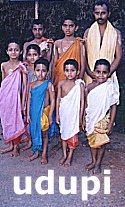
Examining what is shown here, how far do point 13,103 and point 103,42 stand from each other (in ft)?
3.94

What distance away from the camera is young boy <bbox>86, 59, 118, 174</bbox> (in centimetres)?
498

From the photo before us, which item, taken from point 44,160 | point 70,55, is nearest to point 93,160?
point 44,160

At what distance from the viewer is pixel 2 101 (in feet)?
18.3

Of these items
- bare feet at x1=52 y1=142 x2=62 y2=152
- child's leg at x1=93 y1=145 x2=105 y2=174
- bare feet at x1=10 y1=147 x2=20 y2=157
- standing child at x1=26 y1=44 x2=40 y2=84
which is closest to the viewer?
child's leg at x1=93 y1=145 x2=105 y2=174

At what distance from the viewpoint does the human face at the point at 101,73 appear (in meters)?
4.97

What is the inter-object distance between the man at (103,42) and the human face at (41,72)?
56cm

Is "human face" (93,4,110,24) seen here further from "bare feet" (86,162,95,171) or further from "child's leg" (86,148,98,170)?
"bare feet" (86,162,95,171)

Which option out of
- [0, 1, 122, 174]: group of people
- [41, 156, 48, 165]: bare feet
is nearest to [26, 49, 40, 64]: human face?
[0, 1, 122, 174]: group of people

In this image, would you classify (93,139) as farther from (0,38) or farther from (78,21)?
(0,38)

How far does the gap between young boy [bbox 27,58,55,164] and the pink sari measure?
0.19 metres

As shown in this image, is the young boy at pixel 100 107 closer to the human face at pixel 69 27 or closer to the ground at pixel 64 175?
the ground at pixel 64 175

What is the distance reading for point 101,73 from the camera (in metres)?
4.99

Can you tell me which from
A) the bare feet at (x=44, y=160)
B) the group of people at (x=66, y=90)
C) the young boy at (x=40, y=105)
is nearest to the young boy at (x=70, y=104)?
the group of people at (x=66, y=90)

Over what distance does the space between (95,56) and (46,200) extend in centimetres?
184
